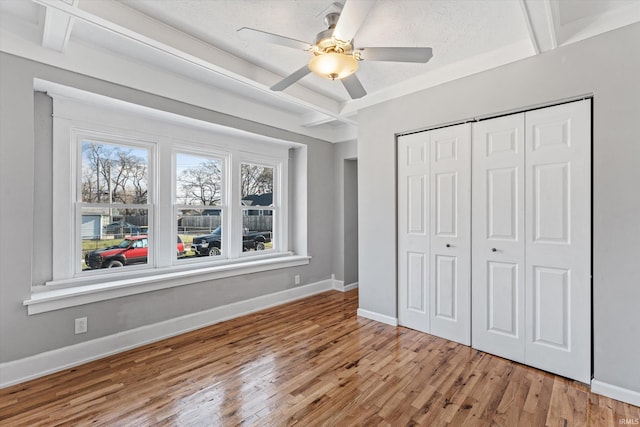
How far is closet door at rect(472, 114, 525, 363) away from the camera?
2.63 meters

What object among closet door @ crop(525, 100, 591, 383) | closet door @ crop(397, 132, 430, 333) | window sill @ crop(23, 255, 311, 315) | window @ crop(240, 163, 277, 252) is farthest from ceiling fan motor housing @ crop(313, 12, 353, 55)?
window sill @ crop(23, 255, 311, 315)

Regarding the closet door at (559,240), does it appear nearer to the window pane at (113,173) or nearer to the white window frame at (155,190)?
the white window frame at (155,190)

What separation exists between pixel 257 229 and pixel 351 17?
131 inches

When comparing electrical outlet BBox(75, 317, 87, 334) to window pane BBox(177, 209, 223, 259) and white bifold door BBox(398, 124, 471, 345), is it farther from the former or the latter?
white bifold door BBox(398, 124, 471, 345)

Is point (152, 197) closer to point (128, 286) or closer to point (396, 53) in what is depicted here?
point (128, 286)

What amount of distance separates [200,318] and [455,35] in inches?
148

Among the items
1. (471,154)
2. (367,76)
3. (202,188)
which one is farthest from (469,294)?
(202,188)

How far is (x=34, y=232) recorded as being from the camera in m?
2.56

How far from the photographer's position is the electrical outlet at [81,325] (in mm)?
2607

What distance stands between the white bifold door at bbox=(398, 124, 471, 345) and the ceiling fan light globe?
1522mm

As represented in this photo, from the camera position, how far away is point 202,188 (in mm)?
3836

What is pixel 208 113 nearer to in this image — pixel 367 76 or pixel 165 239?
pixel 165 239

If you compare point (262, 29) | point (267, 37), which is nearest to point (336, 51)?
point (267, 37)

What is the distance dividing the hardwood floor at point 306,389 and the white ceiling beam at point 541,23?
2.63m
